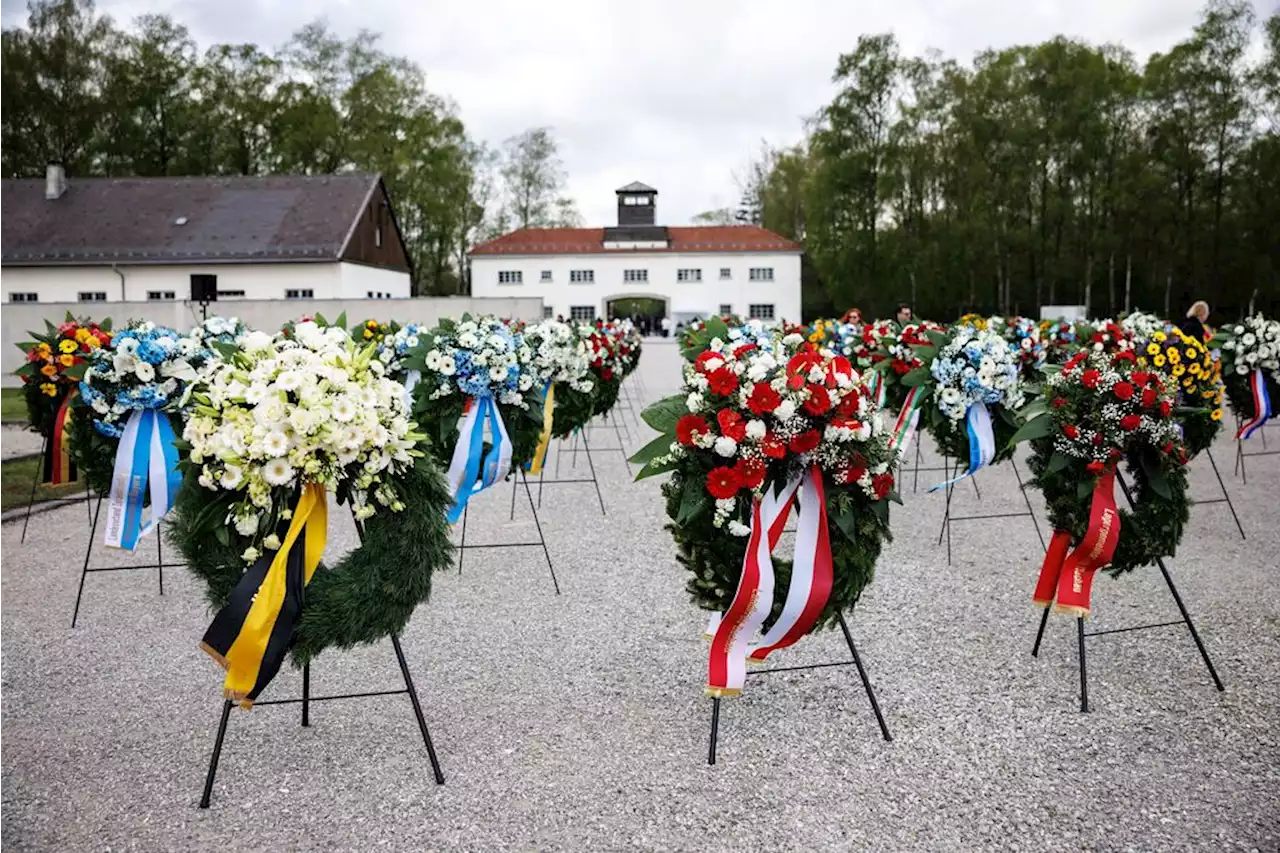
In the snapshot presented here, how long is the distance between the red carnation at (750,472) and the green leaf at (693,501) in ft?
0.65

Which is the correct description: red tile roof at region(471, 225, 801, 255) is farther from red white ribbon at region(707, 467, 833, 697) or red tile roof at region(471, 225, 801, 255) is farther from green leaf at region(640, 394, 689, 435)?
red white ribbon at region(707, 467, 833, 697)

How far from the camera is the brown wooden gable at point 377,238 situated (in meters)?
38.2

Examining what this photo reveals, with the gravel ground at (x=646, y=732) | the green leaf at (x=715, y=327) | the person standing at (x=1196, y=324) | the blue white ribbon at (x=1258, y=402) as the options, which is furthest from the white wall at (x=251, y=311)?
the gravel ground at (x=646, y=732)

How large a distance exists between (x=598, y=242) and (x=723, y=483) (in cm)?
5397

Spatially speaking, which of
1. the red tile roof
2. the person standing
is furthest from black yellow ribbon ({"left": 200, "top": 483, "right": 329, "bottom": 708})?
the red tile roof

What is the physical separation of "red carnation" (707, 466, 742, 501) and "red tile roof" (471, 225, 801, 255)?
52.7m

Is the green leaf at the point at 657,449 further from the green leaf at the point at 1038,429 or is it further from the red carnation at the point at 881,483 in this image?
the green leaf at the point at 1038,429

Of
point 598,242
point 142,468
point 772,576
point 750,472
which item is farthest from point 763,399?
point 598,242

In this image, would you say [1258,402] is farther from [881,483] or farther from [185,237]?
[185,237]

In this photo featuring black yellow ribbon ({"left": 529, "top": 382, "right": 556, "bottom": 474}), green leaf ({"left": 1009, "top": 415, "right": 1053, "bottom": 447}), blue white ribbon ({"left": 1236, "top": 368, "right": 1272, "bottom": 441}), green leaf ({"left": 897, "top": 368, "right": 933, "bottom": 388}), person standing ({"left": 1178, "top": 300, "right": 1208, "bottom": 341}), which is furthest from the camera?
person standing ({"left": 1178, "top": 300, "right": 1208, "bottom": 341})

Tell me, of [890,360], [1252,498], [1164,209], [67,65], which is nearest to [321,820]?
[890,360]

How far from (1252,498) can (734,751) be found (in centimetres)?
755

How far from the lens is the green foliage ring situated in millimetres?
3725

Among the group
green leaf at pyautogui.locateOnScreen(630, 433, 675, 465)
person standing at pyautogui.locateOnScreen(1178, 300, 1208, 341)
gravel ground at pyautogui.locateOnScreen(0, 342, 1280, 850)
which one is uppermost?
person standing at pyautogui.locateOnScreen(1178, 300, 1208, 341)
